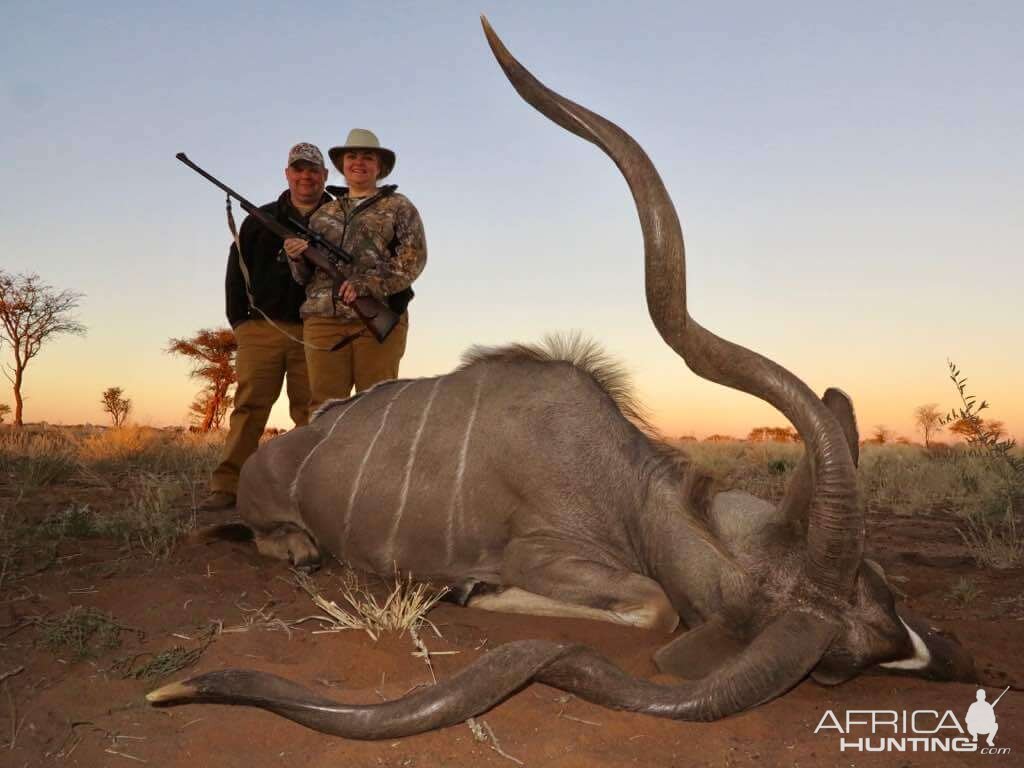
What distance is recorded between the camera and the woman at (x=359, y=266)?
6090 mm

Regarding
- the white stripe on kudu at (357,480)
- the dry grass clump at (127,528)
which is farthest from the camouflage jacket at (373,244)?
the dry grass clump at (127,528)

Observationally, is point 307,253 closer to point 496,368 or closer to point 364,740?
point 496,368

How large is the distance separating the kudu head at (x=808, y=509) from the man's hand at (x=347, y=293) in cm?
324

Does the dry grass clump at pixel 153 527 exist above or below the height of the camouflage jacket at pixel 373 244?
below

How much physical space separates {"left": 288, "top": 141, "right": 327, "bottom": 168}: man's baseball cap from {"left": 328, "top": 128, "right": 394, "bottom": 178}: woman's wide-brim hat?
0.11 m

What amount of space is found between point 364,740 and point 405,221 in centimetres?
441

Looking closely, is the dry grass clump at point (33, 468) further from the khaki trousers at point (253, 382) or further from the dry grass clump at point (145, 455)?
the khaki trousers at point (253, 382)

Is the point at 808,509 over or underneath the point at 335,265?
underneath

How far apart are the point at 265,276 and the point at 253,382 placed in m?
0.82

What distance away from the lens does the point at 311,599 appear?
155 inches

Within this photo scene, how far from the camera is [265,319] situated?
660cm

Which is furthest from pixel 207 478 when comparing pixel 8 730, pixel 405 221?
pixel 8 730

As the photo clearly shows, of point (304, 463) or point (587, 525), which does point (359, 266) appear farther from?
point (587, 525)

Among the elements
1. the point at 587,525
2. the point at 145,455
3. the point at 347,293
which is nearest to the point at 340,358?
the point at 347,293
